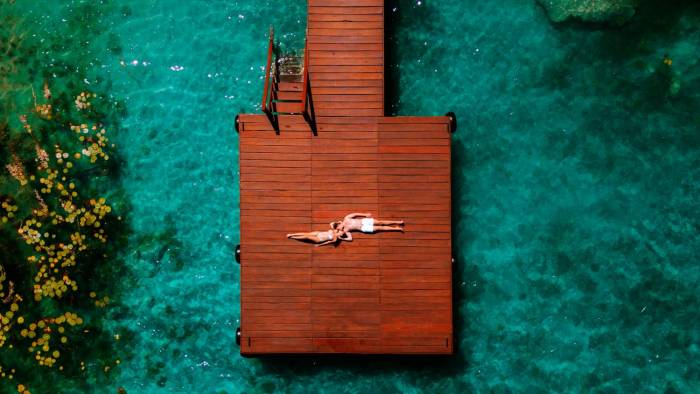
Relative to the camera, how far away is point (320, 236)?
32.6 ft

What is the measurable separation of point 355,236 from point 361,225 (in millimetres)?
225

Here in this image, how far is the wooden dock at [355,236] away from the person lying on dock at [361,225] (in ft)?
0.39

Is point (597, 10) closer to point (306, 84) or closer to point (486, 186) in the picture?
point (486, 186)

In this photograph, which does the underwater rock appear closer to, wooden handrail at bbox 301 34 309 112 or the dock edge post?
the dock edge post

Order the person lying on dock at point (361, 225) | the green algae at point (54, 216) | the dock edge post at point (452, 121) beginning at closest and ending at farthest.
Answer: the person lying on dock at point (361, 225)
the dock edge post at point (452, 121)
the green algae at point (54, 216)

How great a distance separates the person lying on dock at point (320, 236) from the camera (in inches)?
391

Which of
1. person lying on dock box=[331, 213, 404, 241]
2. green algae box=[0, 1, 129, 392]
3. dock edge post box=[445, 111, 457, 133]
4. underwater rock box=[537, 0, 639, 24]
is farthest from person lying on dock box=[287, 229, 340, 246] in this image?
underwater rock box=[537, 0, 639, 24]

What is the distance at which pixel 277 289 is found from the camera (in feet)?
33.0

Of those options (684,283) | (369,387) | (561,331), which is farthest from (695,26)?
(369,387)

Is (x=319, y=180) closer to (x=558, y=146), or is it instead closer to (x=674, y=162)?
(x=558, y=146)

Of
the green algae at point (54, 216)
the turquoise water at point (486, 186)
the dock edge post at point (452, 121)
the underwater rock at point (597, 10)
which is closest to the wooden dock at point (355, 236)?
the dock edge post at point (452, 121)

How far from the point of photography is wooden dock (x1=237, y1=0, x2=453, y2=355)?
9992 millimetres

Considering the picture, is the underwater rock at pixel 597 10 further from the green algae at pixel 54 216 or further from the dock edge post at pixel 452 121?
the green algae at pixel 54 216

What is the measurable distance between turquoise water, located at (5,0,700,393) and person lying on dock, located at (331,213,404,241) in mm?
1585
